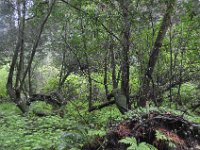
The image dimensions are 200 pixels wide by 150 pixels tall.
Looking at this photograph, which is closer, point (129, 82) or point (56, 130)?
point (56, 130)

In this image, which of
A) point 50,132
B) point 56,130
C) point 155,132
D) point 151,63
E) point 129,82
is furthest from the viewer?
point 129,82

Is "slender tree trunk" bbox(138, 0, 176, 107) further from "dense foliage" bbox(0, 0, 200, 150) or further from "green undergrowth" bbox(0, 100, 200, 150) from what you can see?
"green undergrowth" bbox(0, 100, 200, 150)

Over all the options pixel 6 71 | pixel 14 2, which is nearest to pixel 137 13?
pixel 14 2

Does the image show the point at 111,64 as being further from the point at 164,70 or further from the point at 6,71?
the point at 6,71

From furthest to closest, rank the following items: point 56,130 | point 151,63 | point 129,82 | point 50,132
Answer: point 129,82 → point 151,63 → point 56,130 → point 50,132

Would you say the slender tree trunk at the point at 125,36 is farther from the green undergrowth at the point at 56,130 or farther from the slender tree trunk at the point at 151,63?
the green undergrowth at the point at 56,130

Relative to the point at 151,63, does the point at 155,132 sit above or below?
below

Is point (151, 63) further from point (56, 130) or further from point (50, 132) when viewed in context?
point (50, 132)

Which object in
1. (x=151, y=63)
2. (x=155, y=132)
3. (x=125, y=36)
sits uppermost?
(x=125, y=36)

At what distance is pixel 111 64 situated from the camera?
902 centimetres

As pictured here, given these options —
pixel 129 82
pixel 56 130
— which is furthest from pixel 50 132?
pixel 129 82

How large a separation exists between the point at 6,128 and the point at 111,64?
11.2 feet

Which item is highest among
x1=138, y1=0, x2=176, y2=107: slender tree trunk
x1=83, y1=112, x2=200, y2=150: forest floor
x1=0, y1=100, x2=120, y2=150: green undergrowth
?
x1=138, y1=0, x2=176, y2=107: slender tree trunk

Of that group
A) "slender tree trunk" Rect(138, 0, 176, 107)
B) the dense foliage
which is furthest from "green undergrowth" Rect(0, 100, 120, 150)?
"slender tree trunk" Rect(138, 0, 176, 107)
